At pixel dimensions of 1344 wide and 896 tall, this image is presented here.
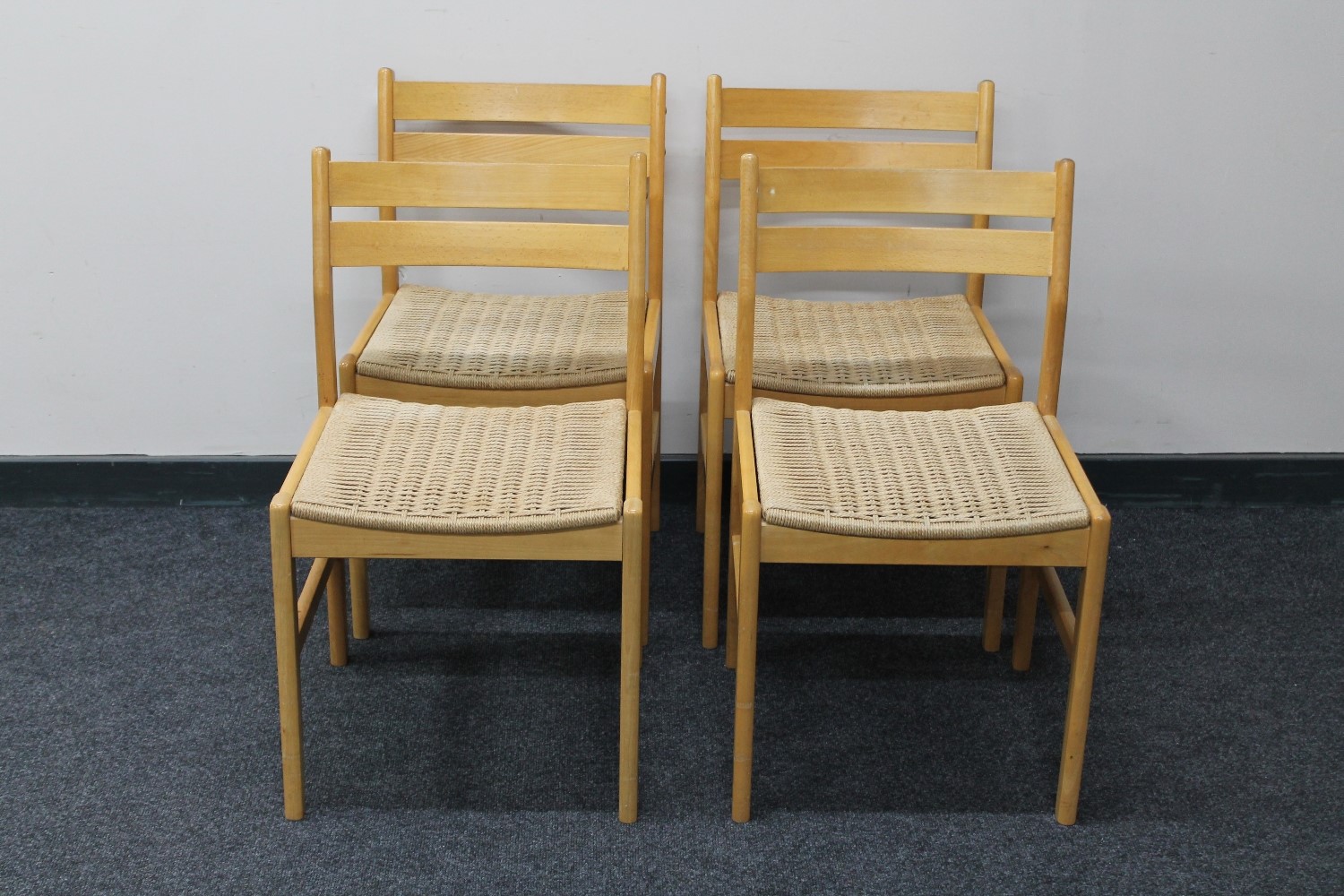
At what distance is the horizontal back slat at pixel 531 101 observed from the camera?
2.37m

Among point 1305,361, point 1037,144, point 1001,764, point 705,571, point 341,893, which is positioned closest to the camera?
point 341,893

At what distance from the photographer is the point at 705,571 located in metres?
2.22

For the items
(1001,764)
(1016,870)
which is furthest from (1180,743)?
(1016,870)

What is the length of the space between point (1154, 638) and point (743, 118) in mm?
1151

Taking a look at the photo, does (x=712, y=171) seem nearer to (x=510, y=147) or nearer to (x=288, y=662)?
(x=510, y=147)

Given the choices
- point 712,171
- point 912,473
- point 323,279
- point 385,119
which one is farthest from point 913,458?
point 385,119

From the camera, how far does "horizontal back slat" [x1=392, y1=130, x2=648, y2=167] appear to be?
231 cm

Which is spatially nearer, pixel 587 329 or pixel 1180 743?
pixel 1180 743

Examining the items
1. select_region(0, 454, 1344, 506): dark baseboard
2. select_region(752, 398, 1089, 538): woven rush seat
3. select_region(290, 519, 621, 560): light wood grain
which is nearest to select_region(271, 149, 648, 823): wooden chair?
select_region(290, 519, 621, 560): light wood grain

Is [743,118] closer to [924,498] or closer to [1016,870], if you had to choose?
[924,498]

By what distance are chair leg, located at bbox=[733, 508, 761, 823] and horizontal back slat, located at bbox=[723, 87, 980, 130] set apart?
0.92 meters

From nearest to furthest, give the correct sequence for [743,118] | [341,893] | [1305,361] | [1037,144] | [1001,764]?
[341,893] < [1001,764] < [743,118] < [1037,144] < [1305,361]

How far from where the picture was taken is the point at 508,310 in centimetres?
233

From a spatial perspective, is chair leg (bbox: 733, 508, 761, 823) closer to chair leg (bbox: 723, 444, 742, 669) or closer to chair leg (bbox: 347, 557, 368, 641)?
chair leg (bbox: 723, 444, 742, 669)
